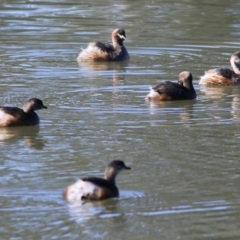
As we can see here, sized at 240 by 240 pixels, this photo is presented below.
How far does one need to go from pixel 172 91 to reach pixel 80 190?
5955mm

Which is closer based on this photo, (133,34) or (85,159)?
(85,159)

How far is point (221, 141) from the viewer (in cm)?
1216

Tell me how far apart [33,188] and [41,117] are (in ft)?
13.1

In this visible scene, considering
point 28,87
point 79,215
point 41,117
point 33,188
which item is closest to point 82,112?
point 41,117

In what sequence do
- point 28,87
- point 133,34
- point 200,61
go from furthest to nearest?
point 133,34
point 200,61
point 28,87

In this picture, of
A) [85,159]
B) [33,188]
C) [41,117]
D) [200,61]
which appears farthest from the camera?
[200,61]

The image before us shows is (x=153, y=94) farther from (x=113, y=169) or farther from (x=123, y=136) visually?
(x=113, y=169)

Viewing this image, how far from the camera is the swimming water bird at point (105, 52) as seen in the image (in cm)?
1862

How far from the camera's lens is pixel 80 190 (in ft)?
30.8

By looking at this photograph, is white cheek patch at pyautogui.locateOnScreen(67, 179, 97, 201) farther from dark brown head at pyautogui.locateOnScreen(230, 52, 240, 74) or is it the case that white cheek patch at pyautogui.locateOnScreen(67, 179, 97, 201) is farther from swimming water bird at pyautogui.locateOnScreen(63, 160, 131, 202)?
dark brown head at pyautogui.locateOnScreen(230, 52, 240, 74)

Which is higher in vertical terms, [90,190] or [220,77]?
[220,77]

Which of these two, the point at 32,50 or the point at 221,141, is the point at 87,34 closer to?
the point at 32,50

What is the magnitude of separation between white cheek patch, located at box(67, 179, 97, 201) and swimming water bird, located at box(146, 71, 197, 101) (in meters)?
5.59

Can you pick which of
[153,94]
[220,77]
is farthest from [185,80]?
[220,77]
